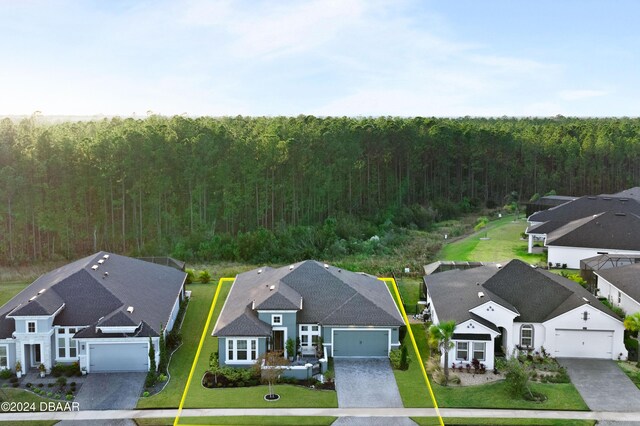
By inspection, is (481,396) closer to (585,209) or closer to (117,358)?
(117,358)

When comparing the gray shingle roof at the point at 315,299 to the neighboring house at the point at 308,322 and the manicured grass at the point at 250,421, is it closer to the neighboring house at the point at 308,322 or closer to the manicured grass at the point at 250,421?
the neighboring house at the point at 308,322

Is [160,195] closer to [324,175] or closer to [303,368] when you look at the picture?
[324,175]

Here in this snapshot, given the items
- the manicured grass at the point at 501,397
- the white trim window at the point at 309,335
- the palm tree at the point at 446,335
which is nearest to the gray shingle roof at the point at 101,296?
the white trim window at the point at 309,335

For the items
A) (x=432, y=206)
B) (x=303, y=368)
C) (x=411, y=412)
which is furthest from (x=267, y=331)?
(x=432, y=206)

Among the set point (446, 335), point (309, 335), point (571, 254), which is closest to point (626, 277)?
point (571, 254)

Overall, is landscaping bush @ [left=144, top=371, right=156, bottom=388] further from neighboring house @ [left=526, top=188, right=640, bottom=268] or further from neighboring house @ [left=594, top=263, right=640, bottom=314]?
neighboring house @ [left=526, top=188, right=640, bottom=268]

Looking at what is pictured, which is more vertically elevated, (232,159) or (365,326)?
(232,159)
